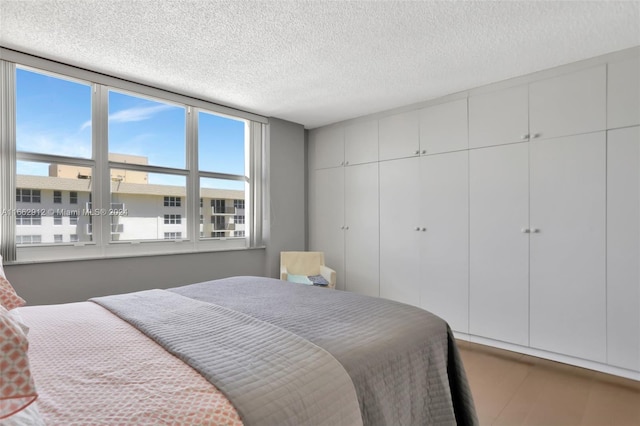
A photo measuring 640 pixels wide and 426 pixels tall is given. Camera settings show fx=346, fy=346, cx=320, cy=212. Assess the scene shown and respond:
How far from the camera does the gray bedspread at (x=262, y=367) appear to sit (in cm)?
100

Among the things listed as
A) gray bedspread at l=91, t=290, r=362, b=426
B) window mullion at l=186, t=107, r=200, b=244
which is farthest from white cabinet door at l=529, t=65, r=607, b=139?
window mullion at l=186, t=107, r=200, b=244

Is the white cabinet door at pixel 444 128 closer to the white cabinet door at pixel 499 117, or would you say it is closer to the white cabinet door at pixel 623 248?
the white cabinet door at pixel 499 117

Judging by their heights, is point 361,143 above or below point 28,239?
above

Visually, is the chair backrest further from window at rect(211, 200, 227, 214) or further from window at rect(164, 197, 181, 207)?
window at rect(164, 197, 181, 207)

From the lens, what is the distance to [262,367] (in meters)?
1.13

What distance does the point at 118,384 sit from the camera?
103 centimetres

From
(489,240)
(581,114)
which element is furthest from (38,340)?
(581,114)

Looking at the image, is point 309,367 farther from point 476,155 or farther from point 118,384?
point 476,155

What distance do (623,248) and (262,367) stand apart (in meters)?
2.94

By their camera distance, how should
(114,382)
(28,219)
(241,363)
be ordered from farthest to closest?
(28,219)
(241,363)
(114,382)

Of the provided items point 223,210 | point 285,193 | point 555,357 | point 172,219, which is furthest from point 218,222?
point 555,357

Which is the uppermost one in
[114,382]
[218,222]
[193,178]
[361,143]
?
[361,143]

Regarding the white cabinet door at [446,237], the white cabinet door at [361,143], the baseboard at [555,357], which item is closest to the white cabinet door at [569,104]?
the white cabinet door at [446,237]

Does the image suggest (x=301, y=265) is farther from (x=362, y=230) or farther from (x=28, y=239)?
(x=28, y=239)
